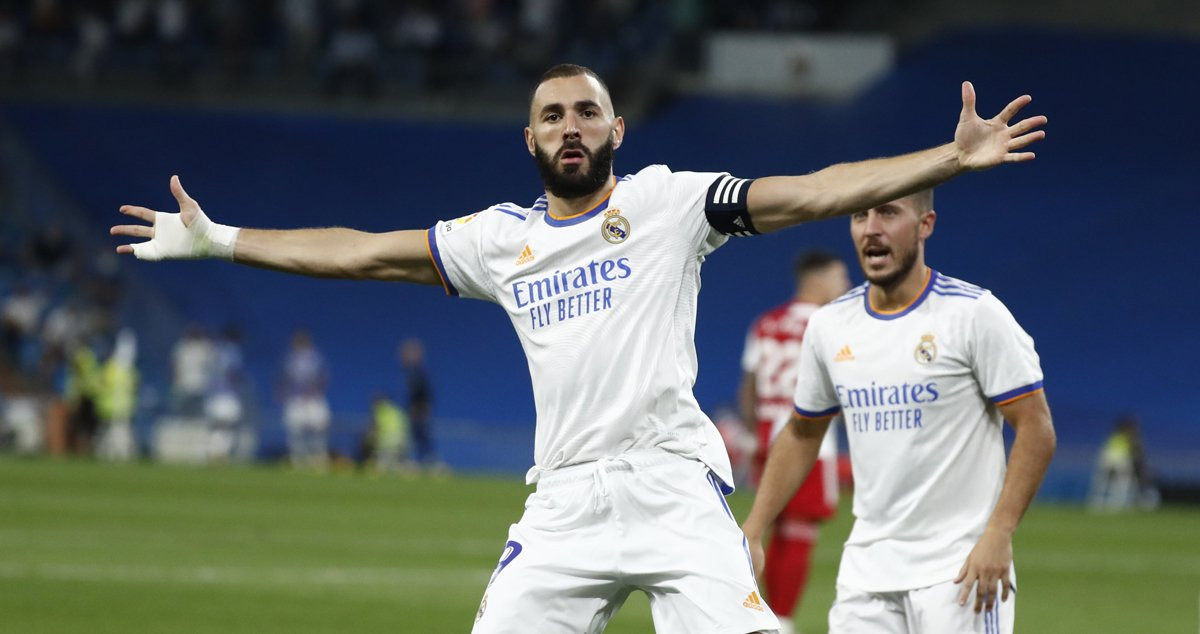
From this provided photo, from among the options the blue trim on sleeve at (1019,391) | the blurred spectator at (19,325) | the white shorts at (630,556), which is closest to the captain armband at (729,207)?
the white shorts at (630,556)

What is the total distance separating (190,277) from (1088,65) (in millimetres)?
19318

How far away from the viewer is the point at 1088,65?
38.2 m

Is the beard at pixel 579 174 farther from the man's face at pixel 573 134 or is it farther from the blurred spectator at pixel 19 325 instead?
the blurred spectator at pixel 19 325

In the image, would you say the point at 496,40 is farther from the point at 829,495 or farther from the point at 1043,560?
the point at 829,495

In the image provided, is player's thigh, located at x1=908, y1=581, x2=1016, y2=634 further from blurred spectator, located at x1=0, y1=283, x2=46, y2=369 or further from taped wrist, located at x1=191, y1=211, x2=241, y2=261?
blurred spectator, located at x1=0, y1=283, x2=46, y2=369

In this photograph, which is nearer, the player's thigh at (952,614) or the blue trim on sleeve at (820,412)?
the player's thigh at (952,614)

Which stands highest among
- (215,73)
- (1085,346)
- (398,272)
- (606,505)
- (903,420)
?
(215,73)

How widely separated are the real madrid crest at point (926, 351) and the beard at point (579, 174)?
4.84ft

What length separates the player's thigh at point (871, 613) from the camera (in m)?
6.56

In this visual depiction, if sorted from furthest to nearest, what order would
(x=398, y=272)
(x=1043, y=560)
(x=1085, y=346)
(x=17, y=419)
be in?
1. (x=1085, y=346)
2. (x=17, y=419)
3. (x=1043, y=560)
4. (x=398, y=272)

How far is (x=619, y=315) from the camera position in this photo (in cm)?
571

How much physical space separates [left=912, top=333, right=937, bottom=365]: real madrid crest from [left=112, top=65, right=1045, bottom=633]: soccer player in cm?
107

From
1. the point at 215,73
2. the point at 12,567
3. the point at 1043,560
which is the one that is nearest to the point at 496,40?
the point at 215,73

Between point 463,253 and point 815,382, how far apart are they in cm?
166
